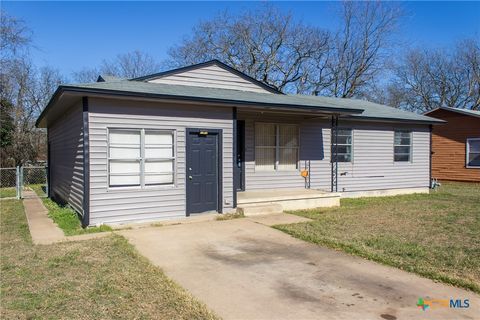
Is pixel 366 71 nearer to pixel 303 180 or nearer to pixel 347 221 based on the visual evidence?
pixel 303 180

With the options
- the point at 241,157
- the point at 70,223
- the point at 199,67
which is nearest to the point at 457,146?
the point at 241,157

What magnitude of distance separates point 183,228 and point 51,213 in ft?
A: 14.6

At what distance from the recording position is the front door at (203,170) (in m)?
9.26

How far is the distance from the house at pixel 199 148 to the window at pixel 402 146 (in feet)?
2.23

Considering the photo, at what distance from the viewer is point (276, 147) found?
12.2 m

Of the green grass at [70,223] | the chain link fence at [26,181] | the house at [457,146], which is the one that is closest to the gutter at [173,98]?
the green grass at [70,223]

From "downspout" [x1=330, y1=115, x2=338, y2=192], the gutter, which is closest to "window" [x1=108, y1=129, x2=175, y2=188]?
the gutter

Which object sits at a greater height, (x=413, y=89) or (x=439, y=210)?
(x=413, y=89)

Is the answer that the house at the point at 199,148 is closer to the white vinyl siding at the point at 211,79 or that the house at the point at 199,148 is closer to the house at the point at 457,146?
the white vinyl siding at the point at 211,79

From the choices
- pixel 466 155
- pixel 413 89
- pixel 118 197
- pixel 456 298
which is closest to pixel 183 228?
pixel 118 197

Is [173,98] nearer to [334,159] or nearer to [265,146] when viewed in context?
[265,146]

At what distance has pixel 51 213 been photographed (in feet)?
34.0

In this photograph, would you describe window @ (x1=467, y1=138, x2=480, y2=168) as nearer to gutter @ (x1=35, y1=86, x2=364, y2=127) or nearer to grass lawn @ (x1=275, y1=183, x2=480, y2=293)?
grass lawn @ (x1=275, y1=183, x2=480, y2=293)

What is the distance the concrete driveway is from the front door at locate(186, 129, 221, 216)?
2.00 meters
